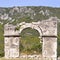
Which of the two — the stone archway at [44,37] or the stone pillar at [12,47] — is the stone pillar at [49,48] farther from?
the stone pillar at [12,47]

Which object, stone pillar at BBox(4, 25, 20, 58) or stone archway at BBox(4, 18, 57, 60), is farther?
stone pillar at BBox(4, 25, 20, 58)

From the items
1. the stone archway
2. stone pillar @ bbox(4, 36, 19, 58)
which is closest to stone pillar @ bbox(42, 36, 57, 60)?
the stone archway

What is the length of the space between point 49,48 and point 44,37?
879 millimetres

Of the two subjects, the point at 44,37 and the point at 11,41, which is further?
the point at 11,41

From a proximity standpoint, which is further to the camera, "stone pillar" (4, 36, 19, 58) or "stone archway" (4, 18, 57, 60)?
"stone pillar" (4, 36, 19, 58)

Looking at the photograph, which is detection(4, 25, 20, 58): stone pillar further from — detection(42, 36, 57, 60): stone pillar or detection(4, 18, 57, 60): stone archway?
detection(42, 36, 57, 60): stone pillar

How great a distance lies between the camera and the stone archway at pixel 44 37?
2336 cm

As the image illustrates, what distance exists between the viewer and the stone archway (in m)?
23.4

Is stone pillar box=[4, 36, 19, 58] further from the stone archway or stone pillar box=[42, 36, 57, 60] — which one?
stone pillar box=[42, 36, 57, 60]

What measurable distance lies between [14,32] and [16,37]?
15.6 inches

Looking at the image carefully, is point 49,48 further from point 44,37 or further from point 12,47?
point 12,47

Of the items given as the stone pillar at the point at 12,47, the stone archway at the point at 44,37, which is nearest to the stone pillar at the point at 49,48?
the stone archway at the point at 44,37

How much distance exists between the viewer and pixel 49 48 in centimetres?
2339

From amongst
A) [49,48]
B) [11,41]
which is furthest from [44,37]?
[11,41]
